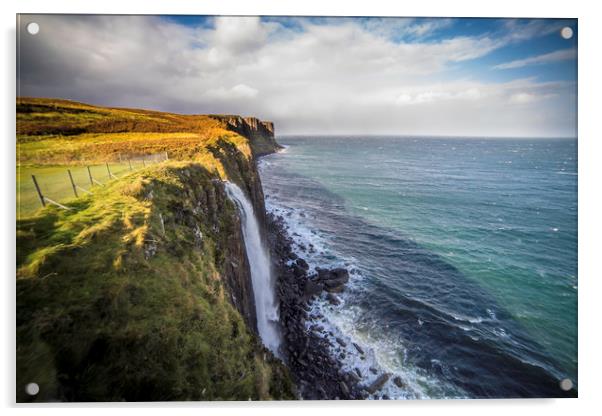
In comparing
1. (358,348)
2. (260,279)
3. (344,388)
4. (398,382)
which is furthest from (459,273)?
(260,279)

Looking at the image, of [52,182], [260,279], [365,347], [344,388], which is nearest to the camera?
[52,182]

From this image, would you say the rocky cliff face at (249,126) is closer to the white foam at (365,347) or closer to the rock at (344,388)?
the white foam at (365,347)

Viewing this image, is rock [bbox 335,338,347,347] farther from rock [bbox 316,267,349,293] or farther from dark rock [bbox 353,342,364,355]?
rock [bbox 316,267,349,293]

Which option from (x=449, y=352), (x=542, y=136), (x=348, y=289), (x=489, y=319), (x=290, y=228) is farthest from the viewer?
(x=290, y=228)

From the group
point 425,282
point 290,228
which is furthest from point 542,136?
point 290,228

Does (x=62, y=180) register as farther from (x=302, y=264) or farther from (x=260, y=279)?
(x=302, y=264)

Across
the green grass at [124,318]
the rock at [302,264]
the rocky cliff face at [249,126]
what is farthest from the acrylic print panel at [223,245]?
the rocky cliff face at [249,126]
